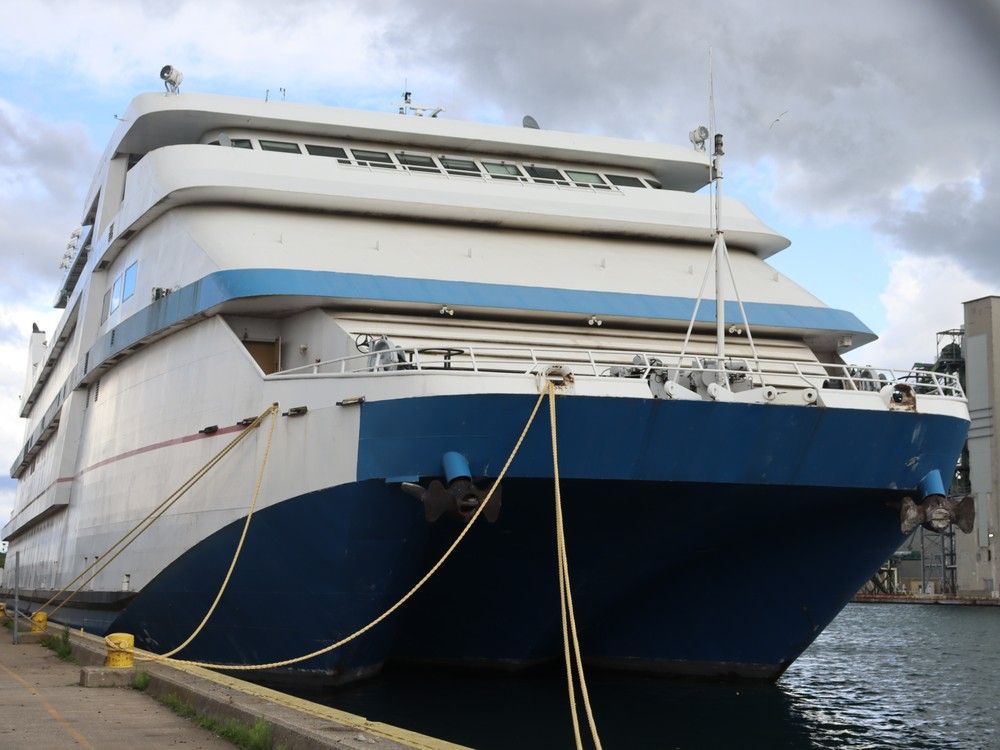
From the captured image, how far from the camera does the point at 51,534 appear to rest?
1054 inches

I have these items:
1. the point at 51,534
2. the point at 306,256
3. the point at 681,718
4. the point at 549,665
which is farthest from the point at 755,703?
the point at 51,534

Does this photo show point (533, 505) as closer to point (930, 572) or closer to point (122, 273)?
point (122, 273)

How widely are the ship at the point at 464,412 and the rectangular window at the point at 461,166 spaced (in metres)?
0.05

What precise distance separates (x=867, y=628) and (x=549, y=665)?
30.4 metres

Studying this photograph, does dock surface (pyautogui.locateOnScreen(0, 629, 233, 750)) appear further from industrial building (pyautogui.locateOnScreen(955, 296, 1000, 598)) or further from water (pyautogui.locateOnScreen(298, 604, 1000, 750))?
industrial building (pyautogui.locateOnScreen(955, 296, 1000, 598))

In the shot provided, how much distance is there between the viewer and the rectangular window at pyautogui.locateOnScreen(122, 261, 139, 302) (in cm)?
2116

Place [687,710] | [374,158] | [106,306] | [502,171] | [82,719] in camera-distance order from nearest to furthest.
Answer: [82,719] < [687,710] < [374,158] < [502,171] < [106,306]

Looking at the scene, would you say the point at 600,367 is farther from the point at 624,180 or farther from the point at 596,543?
the point at 624,180

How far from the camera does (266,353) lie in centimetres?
1748

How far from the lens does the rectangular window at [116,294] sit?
22.3 m

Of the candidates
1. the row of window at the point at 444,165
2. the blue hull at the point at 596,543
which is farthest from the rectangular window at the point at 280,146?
the blue hull at the point at 596,543

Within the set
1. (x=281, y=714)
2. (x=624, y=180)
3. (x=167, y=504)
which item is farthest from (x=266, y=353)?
(x=281, y=714)

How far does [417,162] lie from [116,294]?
628 cm

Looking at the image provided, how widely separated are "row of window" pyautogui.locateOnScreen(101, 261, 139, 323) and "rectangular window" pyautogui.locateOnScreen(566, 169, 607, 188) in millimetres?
7783
